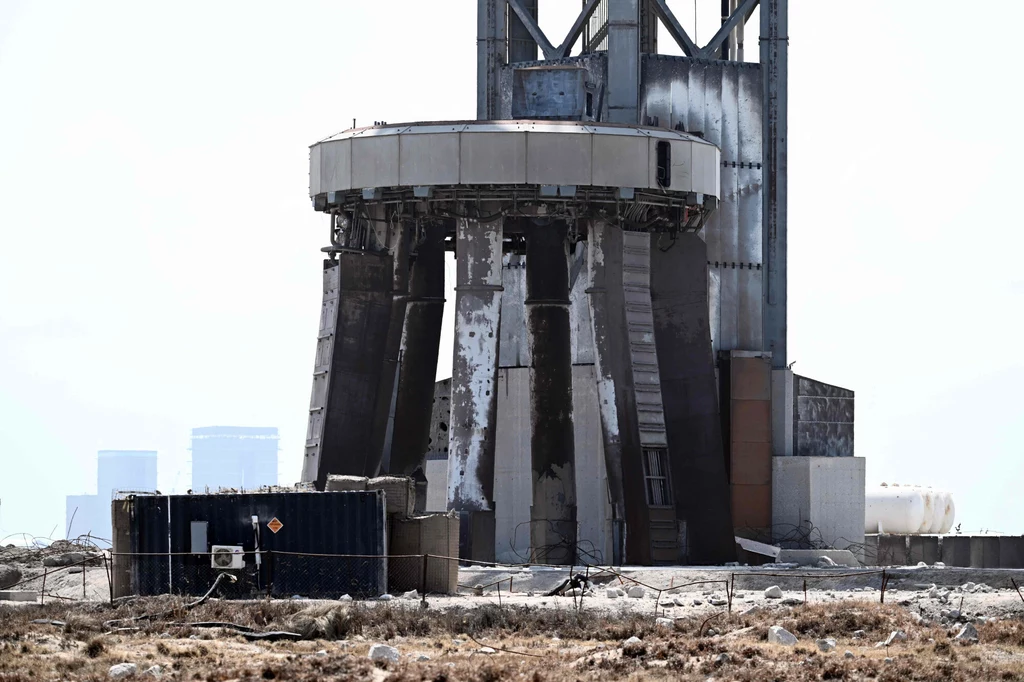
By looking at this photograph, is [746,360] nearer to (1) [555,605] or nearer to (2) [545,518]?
(2) [545,518]

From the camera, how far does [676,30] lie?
65.3 meters

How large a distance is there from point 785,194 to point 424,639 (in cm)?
3135

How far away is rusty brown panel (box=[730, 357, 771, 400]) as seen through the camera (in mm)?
62469

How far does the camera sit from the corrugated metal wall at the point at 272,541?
4428 cm

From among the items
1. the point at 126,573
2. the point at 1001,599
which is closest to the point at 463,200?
the point at 126,573

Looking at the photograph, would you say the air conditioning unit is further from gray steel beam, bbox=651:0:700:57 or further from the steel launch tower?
gray steel beam, bbox=651:0:700:57

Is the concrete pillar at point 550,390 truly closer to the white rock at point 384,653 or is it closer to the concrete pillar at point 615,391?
the concrete pillar at point 615,391

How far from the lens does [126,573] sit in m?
44.4

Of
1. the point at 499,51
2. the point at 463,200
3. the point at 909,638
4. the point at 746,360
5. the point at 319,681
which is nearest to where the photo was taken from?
the point at 319,681

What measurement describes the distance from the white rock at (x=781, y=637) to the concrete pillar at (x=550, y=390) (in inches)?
910

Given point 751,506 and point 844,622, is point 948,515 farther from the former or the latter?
point 844,622

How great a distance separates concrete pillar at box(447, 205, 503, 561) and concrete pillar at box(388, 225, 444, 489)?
526 cm

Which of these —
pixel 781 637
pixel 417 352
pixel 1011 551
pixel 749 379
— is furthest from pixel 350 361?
pixel 781 637

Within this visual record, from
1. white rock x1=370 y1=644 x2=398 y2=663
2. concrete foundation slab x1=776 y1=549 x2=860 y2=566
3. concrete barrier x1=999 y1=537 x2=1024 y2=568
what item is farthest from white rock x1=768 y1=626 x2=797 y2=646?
concrete barrier x1=999 y1=537 x2=1024 y2=568
